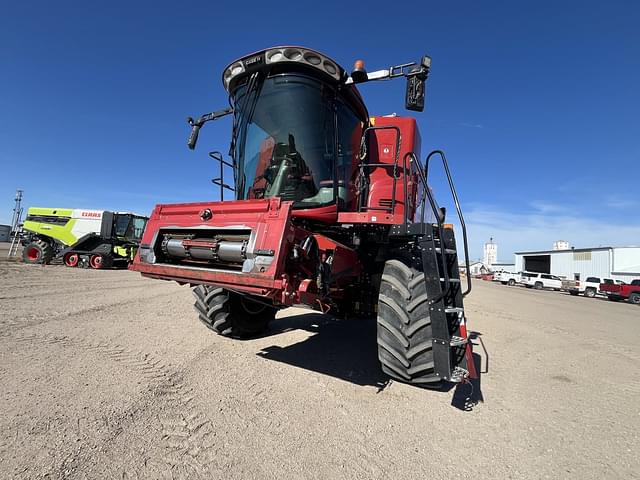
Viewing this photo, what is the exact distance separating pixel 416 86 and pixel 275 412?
3.26 metres

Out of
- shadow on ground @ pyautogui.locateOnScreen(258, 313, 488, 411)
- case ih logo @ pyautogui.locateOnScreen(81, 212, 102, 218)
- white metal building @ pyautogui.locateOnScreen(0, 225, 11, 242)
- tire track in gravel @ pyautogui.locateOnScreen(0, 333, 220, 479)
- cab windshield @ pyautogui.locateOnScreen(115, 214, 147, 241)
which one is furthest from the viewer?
white metal building @ pyautogui.locateOnScreen(0, 225, 11, 242)

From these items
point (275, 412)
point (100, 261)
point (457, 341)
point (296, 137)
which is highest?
point (296, 137)

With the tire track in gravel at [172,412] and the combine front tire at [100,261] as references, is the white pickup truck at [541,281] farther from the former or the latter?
the tire track in gravel at [172,412]

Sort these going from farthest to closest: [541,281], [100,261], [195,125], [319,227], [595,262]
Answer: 1. [595,262]
2. [541,281]
3. [100,261]
4. [195,125]
5. [319,227]

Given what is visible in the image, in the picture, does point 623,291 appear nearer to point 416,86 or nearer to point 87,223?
point 416,86

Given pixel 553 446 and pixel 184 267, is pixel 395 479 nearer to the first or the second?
pixel 553 446

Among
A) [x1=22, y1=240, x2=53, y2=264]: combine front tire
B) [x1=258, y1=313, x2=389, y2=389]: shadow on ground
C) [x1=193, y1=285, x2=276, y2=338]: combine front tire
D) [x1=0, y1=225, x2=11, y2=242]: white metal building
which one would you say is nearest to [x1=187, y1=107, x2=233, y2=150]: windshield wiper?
[x1=193, y1=285, x2=276, y2=338]: combine front tire

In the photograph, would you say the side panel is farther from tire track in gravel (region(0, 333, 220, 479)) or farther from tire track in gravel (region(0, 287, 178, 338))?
tire track in gravel (region(0, 333, 220, 479))

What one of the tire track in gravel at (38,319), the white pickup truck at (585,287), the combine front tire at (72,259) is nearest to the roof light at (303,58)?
the tire track in gravel at (38,319)

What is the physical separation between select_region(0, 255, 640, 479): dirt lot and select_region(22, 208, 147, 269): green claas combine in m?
12.9

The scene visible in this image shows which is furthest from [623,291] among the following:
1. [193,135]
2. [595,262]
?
[193,135]

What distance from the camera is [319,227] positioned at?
3684 millimetres

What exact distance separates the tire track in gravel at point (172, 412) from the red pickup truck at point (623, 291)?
28.6 meters

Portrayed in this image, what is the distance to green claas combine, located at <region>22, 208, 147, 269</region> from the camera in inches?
649
